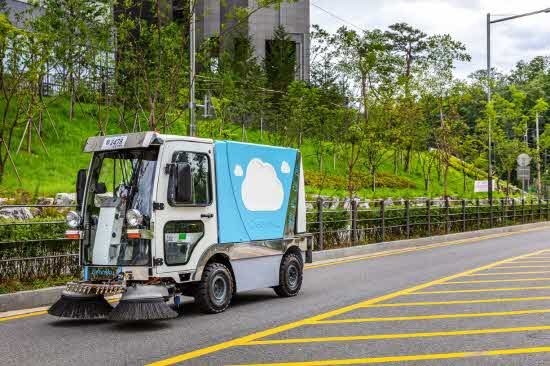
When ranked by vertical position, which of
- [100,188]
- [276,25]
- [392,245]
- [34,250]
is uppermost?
[276,25]

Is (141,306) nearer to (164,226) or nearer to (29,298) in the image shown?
(164,226)

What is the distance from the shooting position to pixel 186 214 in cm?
971

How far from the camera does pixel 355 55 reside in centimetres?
2806

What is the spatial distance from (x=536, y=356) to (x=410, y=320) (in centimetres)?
229

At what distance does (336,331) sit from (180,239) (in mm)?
2406

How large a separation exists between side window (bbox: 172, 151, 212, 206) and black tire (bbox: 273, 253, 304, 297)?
231 centimetres

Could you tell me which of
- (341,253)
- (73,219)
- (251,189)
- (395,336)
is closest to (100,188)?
(73,219)

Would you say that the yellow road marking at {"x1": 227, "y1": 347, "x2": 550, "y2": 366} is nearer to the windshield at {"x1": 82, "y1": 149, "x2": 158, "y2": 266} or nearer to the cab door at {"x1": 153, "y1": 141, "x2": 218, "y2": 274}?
the cab door at {"x1": 153, "y1": 141, "x2": 218, "y2": 274}

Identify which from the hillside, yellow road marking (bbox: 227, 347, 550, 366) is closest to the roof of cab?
yellow road marking (bbox: 227, 347, 550, 366)

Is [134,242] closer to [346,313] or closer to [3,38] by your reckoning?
[346,313]

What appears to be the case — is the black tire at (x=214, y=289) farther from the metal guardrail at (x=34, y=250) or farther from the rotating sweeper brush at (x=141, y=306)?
the metal guardrail at (x=34, y=250)

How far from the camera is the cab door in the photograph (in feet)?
30.6

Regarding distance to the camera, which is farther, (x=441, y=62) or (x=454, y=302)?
(x=441, y=62)

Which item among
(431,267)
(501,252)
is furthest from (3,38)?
(501,252)
